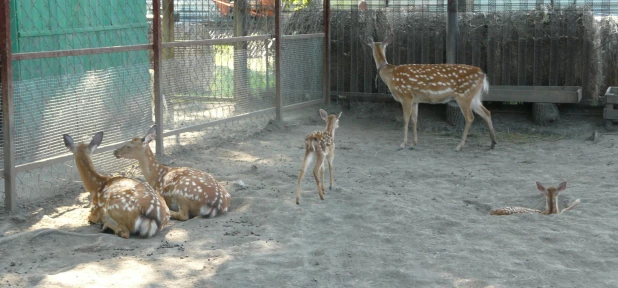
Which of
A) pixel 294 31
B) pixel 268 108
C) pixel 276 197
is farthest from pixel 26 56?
pixel 294 31

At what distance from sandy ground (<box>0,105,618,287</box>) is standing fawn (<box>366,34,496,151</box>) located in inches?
36.0

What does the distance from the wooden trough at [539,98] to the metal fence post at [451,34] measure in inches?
27.0

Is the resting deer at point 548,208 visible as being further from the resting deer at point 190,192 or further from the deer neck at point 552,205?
the resting deer at point 190,192

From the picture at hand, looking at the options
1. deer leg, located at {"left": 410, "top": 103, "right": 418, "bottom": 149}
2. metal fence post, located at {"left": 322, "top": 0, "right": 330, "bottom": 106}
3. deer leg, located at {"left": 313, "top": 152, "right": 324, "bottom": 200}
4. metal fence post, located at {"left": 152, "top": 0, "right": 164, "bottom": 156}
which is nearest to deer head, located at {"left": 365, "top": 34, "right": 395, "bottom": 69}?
deer leg, located at {"left": 410, "top": 103, "right": 418, "bottom": 149}

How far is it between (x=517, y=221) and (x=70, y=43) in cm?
523

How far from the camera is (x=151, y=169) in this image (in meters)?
7.27

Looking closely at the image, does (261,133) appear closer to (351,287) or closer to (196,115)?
(196,115)

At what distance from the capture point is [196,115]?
969 cm

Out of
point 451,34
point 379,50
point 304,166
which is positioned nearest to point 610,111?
point 451,34

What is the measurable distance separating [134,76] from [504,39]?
5.85m

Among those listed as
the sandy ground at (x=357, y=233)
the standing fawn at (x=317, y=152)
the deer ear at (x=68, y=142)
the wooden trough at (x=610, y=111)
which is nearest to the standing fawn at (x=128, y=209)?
the sandy ground at (x=357, y=233)

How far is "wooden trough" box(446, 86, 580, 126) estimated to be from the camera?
11453mm

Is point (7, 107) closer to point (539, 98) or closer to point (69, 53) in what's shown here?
point (69, 53)

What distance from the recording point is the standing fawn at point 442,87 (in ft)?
34.6
